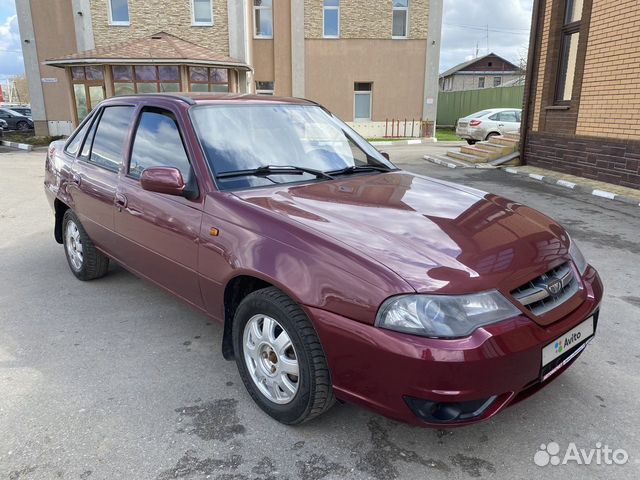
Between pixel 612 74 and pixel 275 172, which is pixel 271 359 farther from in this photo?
pixel 612 74

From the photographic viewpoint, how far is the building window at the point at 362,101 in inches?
1022

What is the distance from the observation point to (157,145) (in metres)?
3.54

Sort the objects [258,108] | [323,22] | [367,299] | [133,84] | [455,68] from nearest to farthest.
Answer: [367,299] → [258,108] → [133,84] → [323,22] → [455,68]

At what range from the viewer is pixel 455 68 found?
65000 millimetres

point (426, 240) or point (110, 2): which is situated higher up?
point (110, 2)

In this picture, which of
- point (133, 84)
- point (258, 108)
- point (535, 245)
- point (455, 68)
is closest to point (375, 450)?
point (535, 245)

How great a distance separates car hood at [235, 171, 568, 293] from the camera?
7.42 ft

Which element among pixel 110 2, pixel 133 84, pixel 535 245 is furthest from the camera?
pixel 110 2

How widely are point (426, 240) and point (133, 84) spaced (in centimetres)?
2097

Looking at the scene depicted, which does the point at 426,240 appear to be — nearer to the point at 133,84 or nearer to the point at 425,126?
the point at 133,84

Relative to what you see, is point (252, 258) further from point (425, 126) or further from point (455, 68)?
point (455, 68)

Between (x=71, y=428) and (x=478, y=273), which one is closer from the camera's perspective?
(x=478, y=273)

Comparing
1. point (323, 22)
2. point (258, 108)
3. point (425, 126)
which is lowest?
point (425, 126)

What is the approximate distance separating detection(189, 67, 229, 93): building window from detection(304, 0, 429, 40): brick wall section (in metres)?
5.80
